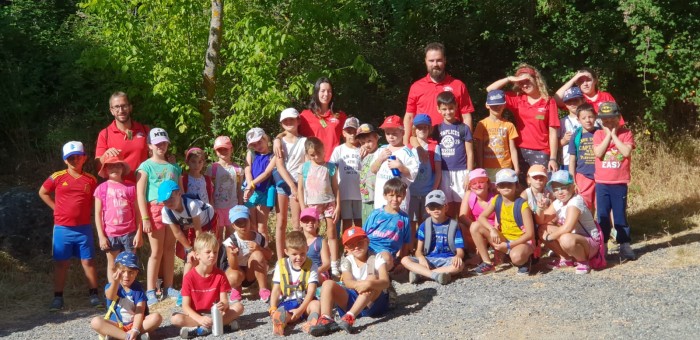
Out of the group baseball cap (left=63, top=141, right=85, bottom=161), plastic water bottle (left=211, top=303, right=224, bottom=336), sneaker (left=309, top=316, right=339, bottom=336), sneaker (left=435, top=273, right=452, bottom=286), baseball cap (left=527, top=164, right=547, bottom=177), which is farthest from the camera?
baseball cap (left=63, top=141, right=85, bottom=161)

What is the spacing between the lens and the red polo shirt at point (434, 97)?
930 centimetres

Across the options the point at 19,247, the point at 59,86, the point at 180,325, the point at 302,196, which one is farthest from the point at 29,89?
the point at 180,325

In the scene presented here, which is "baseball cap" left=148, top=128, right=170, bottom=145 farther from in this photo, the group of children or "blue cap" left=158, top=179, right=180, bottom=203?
"blue cap" left=158, top=179, right=180, bottom=203

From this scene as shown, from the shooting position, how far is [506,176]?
8.47m

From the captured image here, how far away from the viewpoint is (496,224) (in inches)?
340

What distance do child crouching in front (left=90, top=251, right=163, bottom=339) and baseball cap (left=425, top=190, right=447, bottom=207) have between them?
2807 mm

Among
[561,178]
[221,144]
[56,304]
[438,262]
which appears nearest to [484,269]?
[438,262]

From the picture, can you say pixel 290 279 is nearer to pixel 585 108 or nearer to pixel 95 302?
pixel 95 302

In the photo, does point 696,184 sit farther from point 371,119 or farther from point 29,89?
point 29,89

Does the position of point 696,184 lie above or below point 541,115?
below

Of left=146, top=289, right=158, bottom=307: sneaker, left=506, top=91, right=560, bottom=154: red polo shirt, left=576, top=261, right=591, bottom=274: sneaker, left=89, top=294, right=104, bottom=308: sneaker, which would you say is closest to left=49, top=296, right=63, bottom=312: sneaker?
left=89, top=294, right=104, bottom=308: sneaker

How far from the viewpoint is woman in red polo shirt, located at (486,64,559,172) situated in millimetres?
9320

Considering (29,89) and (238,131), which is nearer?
(238,131)

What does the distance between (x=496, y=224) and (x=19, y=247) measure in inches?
246
